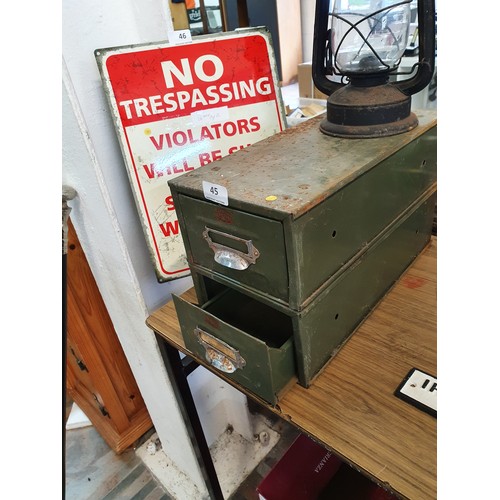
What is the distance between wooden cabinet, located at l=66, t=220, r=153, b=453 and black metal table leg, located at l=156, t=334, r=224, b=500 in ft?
1.34

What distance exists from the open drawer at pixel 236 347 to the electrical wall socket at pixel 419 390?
0.66 ft

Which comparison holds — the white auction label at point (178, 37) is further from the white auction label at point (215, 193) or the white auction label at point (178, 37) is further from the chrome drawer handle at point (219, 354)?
the chrome drawer handle at point (219, 354)

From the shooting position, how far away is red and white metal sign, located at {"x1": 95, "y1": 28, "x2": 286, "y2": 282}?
2.93 ft

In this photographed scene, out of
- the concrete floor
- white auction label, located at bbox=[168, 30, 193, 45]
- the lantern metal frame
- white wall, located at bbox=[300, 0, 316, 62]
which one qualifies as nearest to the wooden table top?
the lantern metal frame

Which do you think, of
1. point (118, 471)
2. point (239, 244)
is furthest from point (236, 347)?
point (118, 471)

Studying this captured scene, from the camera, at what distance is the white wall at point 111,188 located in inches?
32.5

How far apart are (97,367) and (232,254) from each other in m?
0.96

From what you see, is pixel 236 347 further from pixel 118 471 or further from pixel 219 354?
pixel 118 471

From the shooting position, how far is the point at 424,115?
970 millimetres

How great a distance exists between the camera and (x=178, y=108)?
95 cm

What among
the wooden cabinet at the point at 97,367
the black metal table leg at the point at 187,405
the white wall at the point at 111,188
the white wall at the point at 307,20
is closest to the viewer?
the white wall at the point at 111,188

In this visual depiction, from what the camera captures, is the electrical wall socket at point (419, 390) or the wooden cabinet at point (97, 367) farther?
the wooden cabinet at point (97, 367)

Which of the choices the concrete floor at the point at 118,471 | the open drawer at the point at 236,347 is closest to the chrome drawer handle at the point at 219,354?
the open drawer at the point at 236,347

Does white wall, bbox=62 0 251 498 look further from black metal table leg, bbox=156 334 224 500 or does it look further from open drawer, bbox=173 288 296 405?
open drawer, bbox=173 288 296 405
